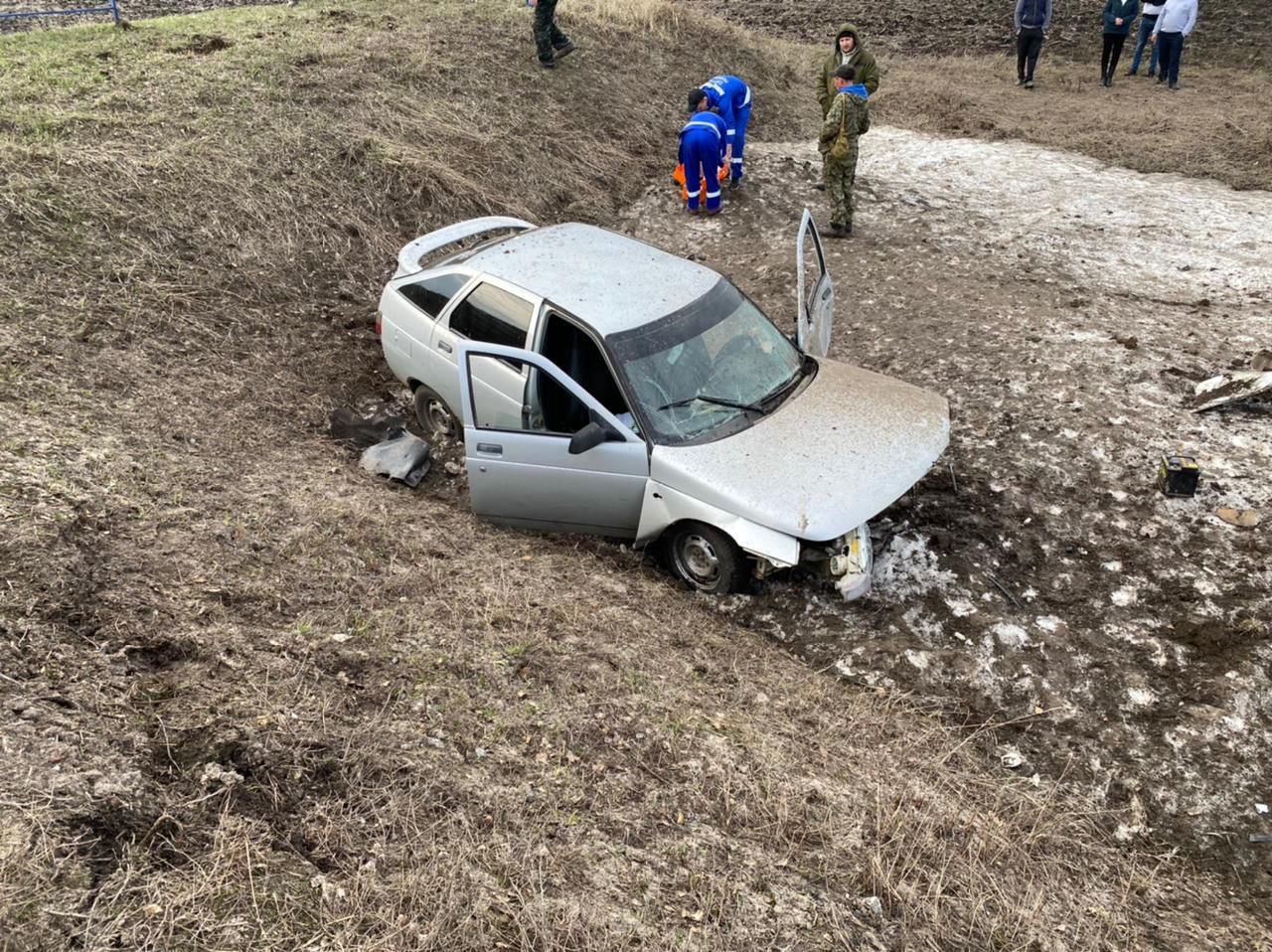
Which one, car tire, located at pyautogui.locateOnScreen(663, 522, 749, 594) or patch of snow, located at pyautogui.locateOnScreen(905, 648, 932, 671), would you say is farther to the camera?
car tire, located at pyautogui.locateOnScreen(663, 522, 749, 594)

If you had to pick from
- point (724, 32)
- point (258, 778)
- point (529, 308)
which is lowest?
point (258, 778)

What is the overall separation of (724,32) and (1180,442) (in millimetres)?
11993

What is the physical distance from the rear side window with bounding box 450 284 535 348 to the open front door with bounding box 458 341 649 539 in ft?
0.67

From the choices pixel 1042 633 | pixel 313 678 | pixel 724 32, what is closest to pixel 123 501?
pixel 313 678

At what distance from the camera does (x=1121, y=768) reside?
373 centimetres

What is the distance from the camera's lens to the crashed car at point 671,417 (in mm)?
4492

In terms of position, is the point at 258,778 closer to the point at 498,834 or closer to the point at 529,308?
A: the point at 498,834

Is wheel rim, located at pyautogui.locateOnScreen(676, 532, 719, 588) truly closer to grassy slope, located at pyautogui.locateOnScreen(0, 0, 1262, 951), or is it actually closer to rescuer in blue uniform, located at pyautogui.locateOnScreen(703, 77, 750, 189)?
grassy slope, located at pyautogui.locateOnScreen(0, 0, 1262, 951)

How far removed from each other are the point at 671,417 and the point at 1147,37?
16017 millimetres

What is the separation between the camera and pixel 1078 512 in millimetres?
5125

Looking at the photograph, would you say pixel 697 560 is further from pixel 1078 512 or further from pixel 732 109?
pixel 732 109

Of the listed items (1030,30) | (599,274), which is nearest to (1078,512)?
(599,274)

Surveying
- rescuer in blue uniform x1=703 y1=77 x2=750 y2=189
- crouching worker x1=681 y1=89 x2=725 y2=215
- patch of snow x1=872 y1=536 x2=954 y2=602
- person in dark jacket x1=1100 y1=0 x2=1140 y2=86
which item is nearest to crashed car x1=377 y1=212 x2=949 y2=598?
patch of snow x1=872 y1=536 x2=954 y2=602

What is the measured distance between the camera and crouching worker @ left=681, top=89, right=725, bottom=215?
360 inches
